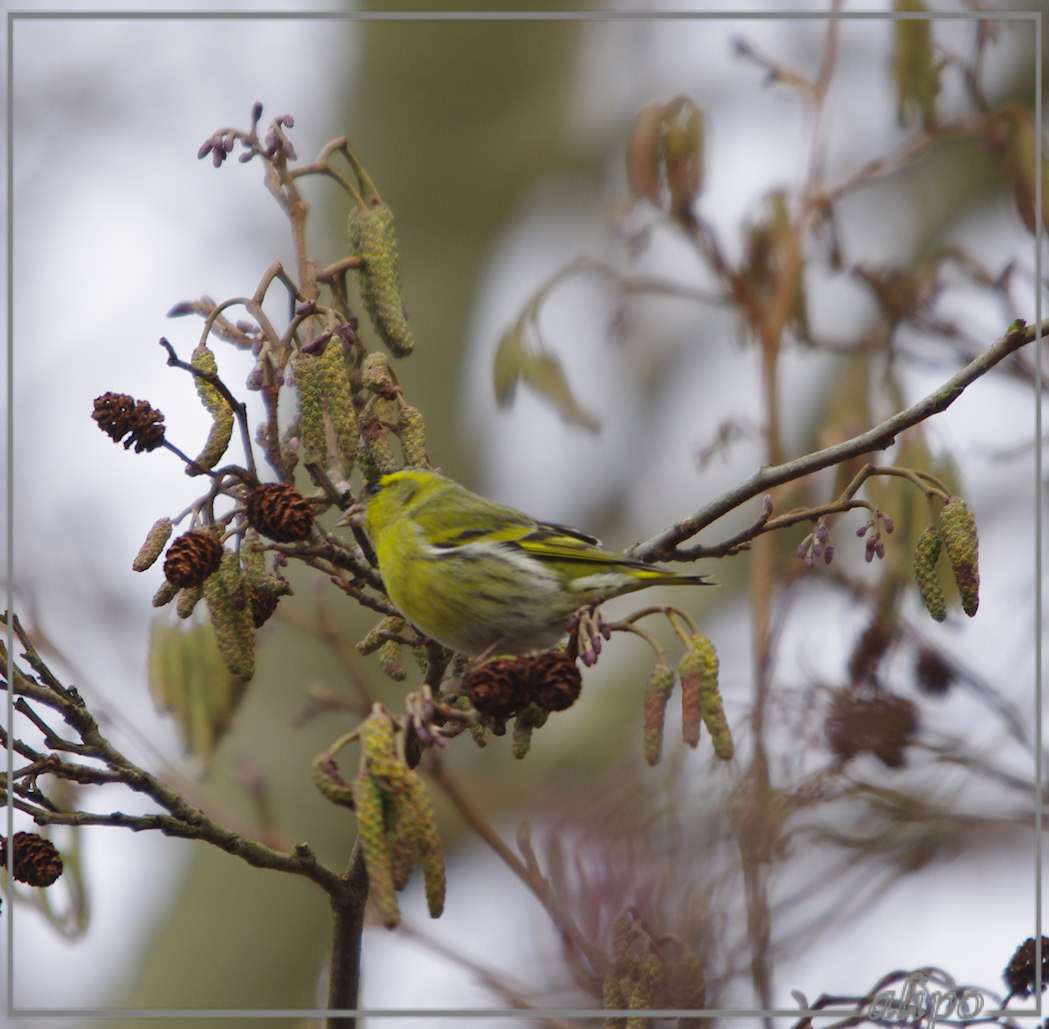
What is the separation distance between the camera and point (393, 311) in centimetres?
116

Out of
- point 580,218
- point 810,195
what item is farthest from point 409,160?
point 810,195

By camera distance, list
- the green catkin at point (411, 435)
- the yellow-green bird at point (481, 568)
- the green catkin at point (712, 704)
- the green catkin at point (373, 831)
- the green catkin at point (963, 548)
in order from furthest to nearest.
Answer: the yellow-green bird at point (481, 568), the green catkin at point (411, 435), the green catkin at point (963, 548), the green catkin at point (712, 704), the green catkin at point (373, 831)

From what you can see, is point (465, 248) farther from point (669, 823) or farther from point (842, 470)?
point (669, 823)

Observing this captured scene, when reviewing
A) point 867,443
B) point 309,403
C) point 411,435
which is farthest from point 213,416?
point 867,443

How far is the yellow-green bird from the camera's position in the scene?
137cm

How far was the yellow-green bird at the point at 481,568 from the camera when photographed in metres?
1.37

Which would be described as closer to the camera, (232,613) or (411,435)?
(232,613)

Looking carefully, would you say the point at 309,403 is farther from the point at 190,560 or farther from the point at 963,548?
the point at 963,548

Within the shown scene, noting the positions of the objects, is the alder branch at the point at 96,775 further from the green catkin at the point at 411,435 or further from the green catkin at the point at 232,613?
the green catkin at the point at 411,435

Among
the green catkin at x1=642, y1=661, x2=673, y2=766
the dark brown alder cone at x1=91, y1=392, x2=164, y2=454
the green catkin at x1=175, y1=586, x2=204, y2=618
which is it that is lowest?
the green catkin at x1=642, y1=661, x2=673, y2=766

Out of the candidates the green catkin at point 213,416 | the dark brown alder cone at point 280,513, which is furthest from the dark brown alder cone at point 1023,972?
the green catkin at point 213,416

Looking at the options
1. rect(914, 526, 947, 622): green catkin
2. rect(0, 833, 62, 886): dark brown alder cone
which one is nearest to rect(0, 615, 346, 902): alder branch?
rect(0, 833, 62, 886): dark brown alder cone

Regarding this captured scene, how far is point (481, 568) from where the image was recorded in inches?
61.3

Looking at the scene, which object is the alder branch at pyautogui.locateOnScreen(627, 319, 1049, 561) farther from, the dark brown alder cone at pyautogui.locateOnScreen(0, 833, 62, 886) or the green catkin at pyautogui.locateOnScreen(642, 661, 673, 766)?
the dark brown alder cone at pyautogui.locateOnScreen(0, 833, 62, 886)
